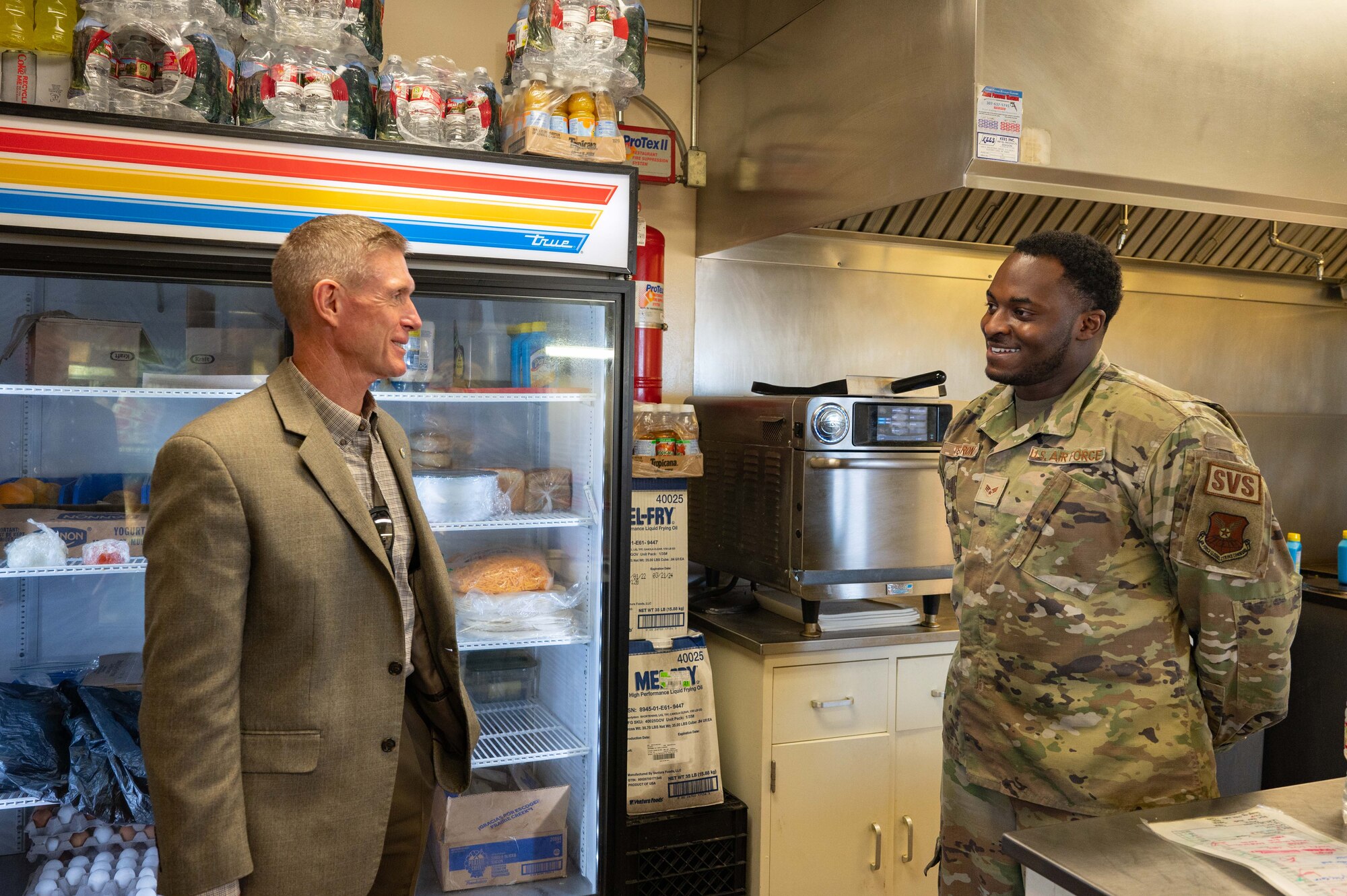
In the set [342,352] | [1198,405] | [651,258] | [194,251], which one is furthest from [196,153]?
[1198,405]

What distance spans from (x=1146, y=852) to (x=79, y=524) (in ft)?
7.72

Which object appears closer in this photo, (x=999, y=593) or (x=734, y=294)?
(x=999, y=593)

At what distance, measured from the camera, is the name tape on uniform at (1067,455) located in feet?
6.11

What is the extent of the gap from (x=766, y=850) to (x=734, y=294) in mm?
A: 2022

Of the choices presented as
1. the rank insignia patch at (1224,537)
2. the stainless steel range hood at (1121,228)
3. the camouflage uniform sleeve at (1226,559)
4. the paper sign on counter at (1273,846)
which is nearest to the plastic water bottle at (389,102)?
the stainless steel range hood at (1121,228)

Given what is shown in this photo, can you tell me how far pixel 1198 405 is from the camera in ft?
6.13

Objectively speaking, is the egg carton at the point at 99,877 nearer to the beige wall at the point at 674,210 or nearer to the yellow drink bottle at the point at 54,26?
the yellow drink bottle at the point at 54,26

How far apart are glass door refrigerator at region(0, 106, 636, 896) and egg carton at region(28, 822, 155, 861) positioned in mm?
137

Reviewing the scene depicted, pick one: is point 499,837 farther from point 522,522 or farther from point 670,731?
point 522,522

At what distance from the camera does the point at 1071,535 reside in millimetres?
1862

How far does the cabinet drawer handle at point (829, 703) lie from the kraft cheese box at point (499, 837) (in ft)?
2.60

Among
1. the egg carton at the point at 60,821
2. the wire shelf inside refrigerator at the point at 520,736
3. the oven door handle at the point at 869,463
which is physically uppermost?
the oven door handle at the point at 869,463

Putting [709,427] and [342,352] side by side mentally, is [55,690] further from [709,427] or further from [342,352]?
[709,427]

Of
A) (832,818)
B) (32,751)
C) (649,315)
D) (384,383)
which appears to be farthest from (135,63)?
(832,818)
